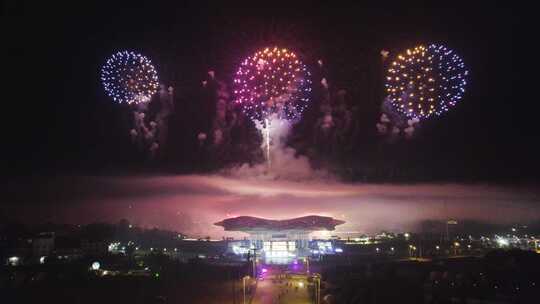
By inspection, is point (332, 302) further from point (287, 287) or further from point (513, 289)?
point (513, 289)

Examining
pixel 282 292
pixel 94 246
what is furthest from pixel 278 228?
pixel 282 292

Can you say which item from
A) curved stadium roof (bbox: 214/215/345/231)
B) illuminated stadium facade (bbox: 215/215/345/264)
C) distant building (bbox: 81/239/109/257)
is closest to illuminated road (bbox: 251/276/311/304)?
illuminated stadium facade (bbox: 215/215/345/264)

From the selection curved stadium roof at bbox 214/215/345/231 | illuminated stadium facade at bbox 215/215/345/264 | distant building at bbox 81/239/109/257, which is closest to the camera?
distant building at bbox 81/239/109/257

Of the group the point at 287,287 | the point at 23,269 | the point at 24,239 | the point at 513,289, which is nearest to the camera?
the point at 513,289

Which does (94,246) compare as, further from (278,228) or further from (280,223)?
(280,223)

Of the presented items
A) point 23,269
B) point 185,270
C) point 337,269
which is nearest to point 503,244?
point 337,269

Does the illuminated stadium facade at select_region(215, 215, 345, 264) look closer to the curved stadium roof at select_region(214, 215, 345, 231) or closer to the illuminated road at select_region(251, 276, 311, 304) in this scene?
the curved stadium roof at select_region(214, 215, 345, 231)

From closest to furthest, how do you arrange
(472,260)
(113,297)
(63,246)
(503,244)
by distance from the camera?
(113,297), (472,260), (63,246), (503,244)
